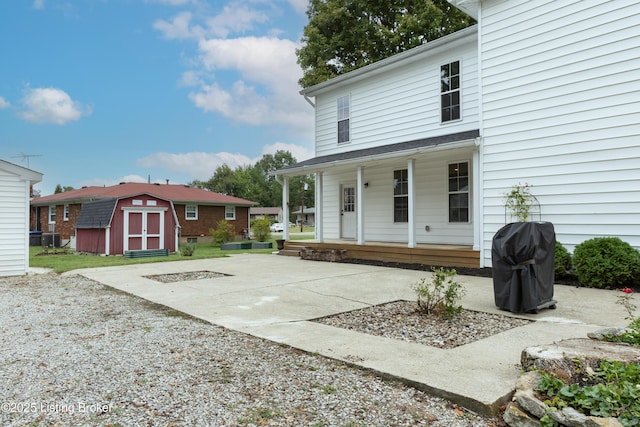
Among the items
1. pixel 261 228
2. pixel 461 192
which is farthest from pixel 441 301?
pixel 261 228

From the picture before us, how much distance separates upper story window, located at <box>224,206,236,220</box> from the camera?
25192 mm

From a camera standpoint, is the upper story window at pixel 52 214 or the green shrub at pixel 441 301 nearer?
the green shrub at pixel 441 301

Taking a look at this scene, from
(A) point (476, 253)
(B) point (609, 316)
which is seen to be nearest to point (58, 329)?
(B) point (609, 316)

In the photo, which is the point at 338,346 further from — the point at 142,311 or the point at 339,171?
the point at 339,171

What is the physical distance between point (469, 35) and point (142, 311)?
10.1 metres

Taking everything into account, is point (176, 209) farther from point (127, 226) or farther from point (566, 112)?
point (566, 112)

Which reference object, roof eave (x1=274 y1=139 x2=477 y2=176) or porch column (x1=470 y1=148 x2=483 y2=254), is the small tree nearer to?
porch column (x1=470 y1=148 x2=483 y2=254)

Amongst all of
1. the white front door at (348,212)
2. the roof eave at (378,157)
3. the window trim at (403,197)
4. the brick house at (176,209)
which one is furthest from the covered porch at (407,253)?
the brick house at (176,209)

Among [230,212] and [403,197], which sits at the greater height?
[403,197]

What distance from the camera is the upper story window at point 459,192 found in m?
10.7

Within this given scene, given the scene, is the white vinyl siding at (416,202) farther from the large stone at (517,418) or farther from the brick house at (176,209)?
the brick house at (176,209)

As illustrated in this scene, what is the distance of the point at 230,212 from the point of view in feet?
83.6

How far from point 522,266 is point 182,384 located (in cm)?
425

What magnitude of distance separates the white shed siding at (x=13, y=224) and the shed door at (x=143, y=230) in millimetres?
5434
